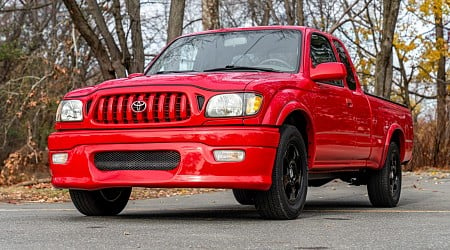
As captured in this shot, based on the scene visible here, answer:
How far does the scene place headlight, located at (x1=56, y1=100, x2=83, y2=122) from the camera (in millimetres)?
7478

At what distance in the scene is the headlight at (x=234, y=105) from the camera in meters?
6.94

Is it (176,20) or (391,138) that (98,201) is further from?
(176,20)

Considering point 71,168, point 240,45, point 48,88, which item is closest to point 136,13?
point 48,88

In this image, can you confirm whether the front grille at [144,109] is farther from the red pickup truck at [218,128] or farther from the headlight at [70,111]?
the headlight at [70,111]

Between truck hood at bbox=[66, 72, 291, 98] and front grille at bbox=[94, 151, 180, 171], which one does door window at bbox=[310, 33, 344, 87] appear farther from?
front grille at bbox=[94, 151, 180, 171]

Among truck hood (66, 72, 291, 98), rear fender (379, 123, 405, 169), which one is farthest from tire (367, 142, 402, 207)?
truck hood (66, 72, 291, 98)

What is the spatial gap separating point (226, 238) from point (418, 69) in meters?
30.8

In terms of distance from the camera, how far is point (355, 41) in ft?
125

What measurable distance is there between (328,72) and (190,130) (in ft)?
5.61

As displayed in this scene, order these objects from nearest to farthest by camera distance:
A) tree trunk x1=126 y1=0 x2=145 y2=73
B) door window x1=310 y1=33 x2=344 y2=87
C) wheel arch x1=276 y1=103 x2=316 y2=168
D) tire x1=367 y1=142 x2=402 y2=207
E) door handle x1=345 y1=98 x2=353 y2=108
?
wheel arch x1=276 y1=103 x2=316 y2=168 → door window x1=310 y1=33 x2=344 y2=87 → door handle x1=345 y1=98 x2=353 y2=108 → tire x1=367 y1=142 x2=402 y2=207 → tree trunk x1=126 y1=0 x2=145 y2=73

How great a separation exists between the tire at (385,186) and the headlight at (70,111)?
3981 millimetres

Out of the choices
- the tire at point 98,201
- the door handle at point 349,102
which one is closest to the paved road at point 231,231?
the tire at point 98,201

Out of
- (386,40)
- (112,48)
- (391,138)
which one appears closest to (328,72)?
(391,138)

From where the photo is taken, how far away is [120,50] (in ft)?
65.8
